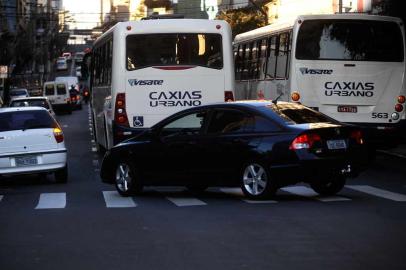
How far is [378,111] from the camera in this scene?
21297 millimetres

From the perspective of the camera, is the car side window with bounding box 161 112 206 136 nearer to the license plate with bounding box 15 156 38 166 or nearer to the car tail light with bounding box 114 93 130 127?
the license plate with bounding box 15 156 38 166

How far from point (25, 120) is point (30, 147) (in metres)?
0.76

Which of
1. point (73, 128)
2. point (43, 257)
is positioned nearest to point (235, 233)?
point (43, 257)

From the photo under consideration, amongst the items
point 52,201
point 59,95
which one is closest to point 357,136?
point 52,201

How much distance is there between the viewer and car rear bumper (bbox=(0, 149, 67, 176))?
1834 cm

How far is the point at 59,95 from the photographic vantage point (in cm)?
6238

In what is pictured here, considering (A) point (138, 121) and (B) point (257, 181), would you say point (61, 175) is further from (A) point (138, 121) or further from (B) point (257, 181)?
(B) point (257, 181)

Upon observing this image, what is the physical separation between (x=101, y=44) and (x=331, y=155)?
11.9 m

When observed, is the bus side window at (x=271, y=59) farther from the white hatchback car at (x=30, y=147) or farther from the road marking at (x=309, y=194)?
the road marking at (x=309, y=194)

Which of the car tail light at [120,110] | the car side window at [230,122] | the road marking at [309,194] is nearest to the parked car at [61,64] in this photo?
the car tail light at [120,110]

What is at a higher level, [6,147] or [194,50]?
[194,50]

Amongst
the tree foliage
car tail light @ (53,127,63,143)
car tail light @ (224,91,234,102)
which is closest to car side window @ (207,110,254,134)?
car tail light @ (53,127,63,143)

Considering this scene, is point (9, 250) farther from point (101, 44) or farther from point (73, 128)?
point (73, 128)

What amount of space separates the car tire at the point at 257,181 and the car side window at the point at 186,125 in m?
1.20
